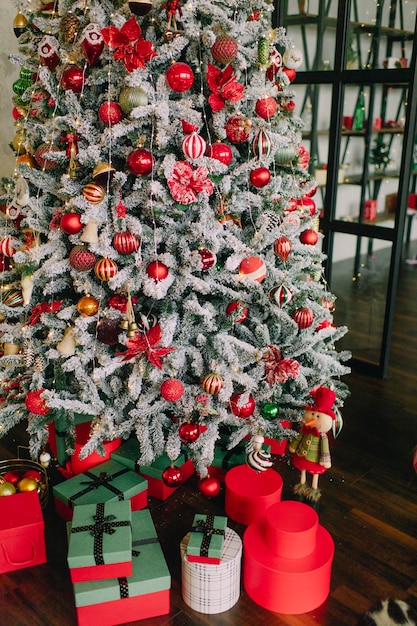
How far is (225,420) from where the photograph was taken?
9.16 feet

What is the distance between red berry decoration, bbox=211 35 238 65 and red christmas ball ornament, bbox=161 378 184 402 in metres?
1.37

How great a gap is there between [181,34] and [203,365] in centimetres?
144

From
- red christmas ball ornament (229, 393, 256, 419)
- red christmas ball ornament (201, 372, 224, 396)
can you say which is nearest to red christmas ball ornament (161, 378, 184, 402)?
red christmas ball ornament (201, 372, 224, 396)

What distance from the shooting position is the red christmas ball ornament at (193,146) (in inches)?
91.7

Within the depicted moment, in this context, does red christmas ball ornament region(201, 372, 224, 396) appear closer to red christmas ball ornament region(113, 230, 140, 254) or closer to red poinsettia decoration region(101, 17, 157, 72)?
red christmas ball ornament region(113, 230, 140, 254)

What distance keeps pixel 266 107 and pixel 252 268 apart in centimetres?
71

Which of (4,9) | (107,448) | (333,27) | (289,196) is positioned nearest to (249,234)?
(289,196)

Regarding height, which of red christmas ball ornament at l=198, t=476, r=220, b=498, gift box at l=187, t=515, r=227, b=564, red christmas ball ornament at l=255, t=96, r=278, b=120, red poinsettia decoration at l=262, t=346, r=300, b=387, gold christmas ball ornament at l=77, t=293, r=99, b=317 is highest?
red christmas ball ornament at l=255, t=96, r=278, b=120

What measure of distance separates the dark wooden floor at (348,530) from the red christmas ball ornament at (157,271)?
1.11 m

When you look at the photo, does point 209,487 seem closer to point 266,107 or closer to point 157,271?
point 157,271

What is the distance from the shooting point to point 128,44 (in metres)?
2.26

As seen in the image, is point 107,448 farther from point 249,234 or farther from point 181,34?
point 181,34

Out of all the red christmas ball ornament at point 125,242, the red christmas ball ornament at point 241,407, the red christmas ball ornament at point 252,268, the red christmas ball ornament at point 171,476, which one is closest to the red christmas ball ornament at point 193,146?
the red christmas ball ornament at point 125,242

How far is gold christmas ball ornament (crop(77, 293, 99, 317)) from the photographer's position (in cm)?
253
